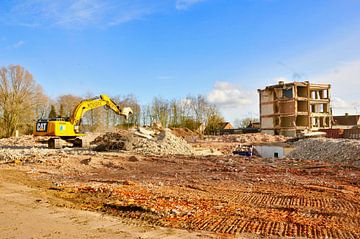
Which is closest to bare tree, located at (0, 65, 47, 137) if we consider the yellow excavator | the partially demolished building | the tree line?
the tree line

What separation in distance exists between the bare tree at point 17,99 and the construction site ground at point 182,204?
98.3 ft

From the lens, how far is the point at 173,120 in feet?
190

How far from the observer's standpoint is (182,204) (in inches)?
327

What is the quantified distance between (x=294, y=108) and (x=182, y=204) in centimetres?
5039

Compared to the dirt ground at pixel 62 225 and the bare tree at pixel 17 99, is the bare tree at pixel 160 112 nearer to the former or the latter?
the bare tree at pixel 17 99

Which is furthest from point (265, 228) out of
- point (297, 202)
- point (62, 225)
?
point (62, 225)

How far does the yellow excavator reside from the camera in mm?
25719

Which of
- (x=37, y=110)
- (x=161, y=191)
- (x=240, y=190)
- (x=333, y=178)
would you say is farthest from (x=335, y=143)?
(x=37, y=110)

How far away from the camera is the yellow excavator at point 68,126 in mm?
→ 25719

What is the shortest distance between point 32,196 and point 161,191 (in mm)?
3560

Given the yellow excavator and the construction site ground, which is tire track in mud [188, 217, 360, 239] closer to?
the construction site ground

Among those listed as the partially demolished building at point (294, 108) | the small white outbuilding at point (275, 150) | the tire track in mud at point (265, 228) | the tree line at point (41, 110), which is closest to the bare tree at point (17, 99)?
the tree line at point (41, 110)

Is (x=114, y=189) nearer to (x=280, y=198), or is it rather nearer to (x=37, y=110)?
(x=280, y=198)

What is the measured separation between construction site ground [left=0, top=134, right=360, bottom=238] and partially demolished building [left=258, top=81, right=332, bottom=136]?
4198 centimetres
